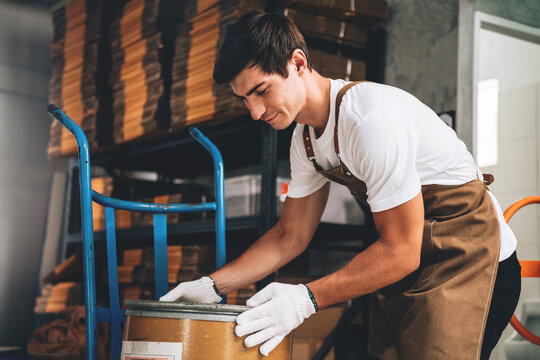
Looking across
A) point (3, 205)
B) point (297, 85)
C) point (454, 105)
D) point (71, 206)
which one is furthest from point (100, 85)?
point (297, 85)

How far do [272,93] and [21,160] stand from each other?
406 cm

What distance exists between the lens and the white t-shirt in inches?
54.5

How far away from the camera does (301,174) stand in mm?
1866

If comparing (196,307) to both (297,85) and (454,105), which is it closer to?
(297,85)

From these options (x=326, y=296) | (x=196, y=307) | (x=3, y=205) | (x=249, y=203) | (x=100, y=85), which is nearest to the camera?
(x=196, y=307)

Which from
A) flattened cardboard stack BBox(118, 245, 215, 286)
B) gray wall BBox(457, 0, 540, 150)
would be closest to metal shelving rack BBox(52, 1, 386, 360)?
flattened cardboard stack BBox(118, 245, 215, 286)

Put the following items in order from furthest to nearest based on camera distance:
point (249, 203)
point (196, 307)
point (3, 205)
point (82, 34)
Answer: point (3, 205) → point (82, 34) → point (249, 203) → point (196, 307)

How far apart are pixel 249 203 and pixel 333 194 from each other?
45 centimetres

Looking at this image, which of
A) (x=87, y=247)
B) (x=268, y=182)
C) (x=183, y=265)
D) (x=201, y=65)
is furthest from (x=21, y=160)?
(x=87, y=247)

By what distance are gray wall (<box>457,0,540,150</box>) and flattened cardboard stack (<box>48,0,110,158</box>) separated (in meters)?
2.23

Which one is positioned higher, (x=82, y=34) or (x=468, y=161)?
(x=82, y=34)

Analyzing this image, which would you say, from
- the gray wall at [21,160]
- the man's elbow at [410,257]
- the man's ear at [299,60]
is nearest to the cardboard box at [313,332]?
the man's elbow at [410,257]

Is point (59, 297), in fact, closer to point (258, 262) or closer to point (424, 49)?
point (258, 262)

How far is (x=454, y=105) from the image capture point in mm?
2680
